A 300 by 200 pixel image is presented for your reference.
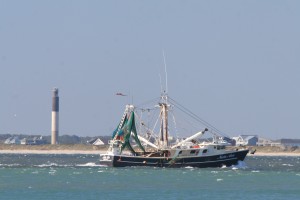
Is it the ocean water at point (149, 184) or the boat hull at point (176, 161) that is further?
the boat hull at point (176, 161)

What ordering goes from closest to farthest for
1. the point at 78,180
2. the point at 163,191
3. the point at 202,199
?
the point at 202,199, the point at 163,191, the point at 78,180

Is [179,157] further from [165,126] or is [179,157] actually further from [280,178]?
[280,178]

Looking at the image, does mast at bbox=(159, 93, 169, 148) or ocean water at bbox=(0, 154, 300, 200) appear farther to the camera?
mast at bbox=(159, 93, 169, 148)

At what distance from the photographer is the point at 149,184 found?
100m

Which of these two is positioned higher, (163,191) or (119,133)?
(119,133)

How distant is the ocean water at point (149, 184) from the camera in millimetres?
→ 87125

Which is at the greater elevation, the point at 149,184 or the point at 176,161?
the point at 176,161

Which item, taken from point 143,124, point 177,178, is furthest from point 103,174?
point 143,124

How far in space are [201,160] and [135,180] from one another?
29.8 metres

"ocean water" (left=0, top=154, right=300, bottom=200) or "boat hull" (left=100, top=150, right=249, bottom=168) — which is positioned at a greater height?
"boat hull" (left=100, top=150, right=249, bottom=168)

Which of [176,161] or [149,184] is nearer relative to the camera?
[149,184]

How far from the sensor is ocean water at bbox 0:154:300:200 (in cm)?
8712

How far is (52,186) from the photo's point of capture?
318ft

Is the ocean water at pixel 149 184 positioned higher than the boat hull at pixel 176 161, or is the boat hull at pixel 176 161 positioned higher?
the boat hull at pixel 176 161
